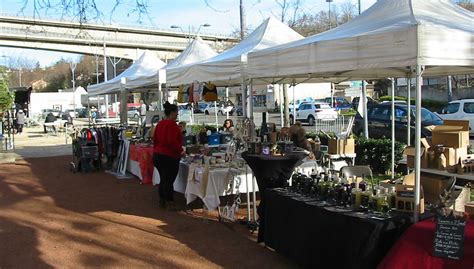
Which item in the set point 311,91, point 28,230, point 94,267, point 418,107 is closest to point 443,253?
point 418,107

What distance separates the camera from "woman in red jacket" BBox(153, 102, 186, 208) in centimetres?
749

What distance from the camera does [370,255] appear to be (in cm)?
379

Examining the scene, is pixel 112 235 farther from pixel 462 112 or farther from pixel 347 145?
pixel 462 112

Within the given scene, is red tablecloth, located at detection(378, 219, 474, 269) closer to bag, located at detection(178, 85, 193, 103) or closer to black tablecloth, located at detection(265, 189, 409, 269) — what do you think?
black tablecloth, located at detection(265, 189, 409, 269)

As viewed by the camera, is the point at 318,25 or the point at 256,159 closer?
the point at 256,159

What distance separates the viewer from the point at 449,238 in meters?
3.37

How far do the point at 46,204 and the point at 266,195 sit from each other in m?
4.85

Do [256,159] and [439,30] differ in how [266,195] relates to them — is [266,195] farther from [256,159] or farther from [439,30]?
[439,30]

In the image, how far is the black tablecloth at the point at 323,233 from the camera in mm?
3812

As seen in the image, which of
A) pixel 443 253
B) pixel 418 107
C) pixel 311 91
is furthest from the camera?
pixel 311 91

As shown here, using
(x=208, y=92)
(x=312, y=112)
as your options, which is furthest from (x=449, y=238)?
(x=312, y=112)

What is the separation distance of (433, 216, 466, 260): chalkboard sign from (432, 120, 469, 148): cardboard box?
298cm

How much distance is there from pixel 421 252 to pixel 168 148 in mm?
4706

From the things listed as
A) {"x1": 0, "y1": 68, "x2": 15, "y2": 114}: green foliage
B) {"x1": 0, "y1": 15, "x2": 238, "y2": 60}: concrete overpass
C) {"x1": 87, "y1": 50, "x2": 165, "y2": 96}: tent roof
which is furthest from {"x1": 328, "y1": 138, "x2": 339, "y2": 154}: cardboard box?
{"x1": 0, "y1": 68, "x2": 15, "y2": 114}: green foliage
